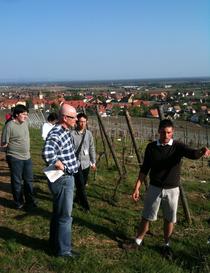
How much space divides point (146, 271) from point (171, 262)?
410 millimetres

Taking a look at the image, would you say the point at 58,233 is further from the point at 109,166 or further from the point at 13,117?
the point at 109,166

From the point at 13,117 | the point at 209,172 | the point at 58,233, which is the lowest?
the point at 209,172

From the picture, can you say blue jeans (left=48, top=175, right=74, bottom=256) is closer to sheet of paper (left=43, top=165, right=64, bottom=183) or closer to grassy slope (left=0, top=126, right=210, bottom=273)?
sheet of paper (left=43, top=165, right=64, bottom=183)

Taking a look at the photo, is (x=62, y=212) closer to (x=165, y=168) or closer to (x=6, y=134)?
(x=165, y=168)

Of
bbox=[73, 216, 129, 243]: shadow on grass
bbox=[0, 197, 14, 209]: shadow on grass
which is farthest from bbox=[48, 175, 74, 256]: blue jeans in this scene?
bbox=[0, 197, 14, 209]: shadow on grass

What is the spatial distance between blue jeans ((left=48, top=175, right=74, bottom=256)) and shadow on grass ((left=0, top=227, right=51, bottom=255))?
0.27 metres

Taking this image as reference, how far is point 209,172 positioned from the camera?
10992 mm

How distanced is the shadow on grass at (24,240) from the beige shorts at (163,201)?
1321mm

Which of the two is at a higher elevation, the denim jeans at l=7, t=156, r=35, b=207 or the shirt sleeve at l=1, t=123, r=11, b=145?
the shirt sleeve at l=1, t=123, r=11, b=145

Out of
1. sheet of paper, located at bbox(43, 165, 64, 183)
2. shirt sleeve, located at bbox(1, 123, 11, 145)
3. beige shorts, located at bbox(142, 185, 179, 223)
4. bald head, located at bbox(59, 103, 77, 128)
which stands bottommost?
beige shorts, located at bbox(142, 185, 179, 223)

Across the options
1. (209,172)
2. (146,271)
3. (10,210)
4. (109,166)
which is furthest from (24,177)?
(209,172)

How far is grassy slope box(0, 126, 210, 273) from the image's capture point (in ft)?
15.9

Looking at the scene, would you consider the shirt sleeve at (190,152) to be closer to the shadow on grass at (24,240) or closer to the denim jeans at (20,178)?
the shadow on grass at (24,240)

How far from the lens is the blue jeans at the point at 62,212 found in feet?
15.8
